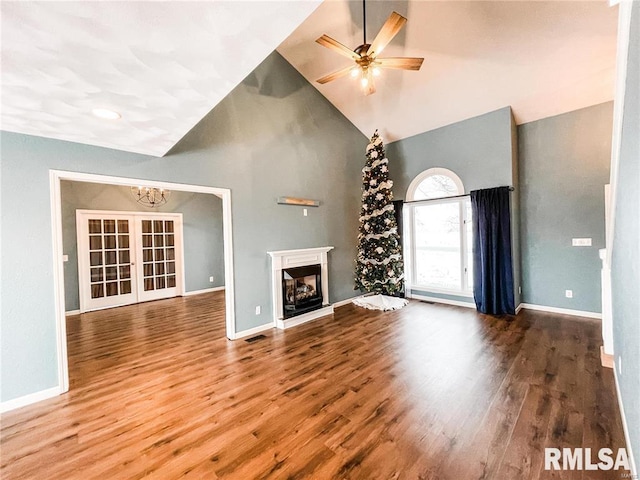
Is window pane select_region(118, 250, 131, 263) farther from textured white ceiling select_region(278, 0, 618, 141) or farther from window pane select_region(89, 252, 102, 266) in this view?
textured white ceiling select_region(278, 0, 618, 141)

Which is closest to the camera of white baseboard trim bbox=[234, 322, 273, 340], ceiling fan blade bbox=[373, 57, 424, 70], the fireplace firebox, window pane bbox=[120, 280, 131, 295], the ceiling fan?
the ceiling fan

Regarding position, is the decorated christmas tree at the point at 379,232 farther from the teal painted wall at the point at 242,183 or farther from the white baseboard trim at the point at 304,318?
the white baseboard trim at the point at 304,318

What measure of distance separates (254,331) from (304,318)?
84cm

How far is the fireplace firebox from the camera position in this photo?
4.25 m

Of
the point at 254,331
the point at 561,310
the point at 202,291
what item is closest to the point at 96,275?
the point at 202,291

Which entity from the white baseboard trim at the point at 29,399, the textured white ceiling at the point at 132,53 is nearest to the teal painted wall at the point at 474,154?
the textured white ceiling at the point at 132,53

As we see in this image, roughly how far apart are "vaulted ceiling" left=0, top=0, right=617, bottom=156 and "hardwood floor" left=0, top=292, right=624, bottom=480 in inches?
91.2

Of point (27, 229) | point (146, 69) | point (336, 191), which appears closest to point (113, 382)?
point (27, 229)

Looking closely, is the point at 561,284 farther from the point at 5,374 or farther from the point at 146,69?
the point at 5,374

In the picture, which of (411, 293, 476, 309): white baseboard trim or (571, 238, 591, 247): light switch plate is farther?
(411, 293, 476, 309): white baseboard trim

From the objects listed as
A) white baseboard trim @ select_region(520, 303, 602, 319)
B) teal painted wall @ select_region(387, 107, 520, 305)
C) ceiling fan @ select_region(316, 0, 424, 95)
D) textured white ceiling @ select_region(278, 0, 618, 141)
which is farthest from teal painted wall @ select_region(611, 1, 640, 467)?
white baseboard trim @ select_region(520, 303, 602, 319)

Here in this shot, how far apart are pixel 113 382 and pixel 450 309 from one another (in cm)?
489

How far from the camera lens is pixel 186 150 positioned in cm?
328

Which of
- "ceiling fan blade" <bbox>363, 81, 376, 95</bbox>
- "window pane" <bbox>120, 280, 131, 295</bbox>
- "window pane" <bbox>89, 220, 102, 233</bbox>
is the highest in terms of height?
"ceiling fan blade" <bbox>363, 81, 376, 95</bbox>
